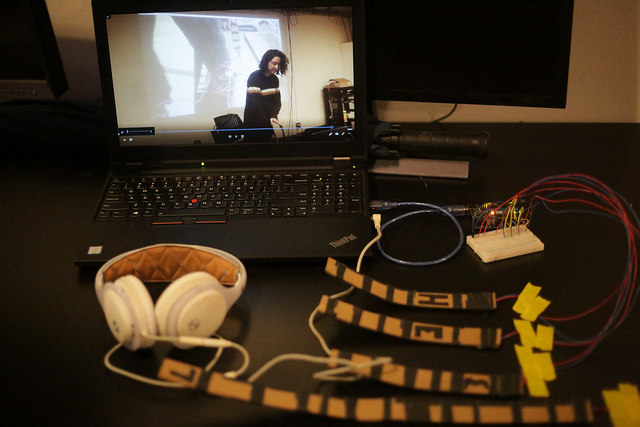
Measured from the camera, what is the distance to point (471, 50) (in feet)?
3.07

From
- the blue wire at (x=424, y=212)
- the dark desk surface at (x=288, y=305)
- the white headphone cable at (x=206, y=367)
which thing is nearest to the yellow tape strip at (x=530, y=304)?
the dark desk surface at (x=288, y=305)

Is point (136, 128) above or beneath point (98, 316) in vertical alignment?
above

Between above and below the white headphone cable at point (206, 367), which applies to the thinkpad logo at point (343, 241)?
above

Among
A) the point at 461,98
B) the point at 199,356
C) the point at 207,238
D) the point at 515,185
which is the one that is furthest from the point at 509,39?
the point at 199,356

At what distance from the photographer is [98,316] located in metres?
0.70

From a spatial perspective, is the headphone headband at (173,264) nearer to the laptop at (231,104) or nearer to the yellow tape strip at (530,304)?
the laptop at (231,104)

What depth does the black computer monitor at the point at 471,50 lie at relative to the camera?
2.89ft

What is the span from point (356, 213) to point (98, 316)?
0.40 metres

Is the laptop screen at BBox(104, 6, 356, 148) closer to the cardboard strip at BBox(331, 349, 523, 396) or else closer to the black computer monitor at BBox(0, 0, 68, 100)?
the black computer monitor at BBox(0, 0, 68, 100)

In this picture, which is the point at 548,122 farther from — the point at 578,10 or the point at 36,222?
the point at 36,222

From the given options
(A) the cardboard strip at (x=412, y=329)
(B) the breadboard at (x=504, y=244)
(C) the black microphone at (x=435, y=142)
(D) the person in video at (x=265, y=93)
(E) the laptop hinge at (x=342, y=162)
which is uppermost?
(D) the person in video at (x=265, y=93)

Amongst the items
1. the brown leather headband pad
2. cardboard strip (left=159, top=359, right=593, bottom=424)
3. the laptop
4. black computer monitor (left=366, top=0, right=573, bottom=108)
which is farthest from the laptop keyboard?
cardboard strip (left=159, top=359, right=593, bottom=424)

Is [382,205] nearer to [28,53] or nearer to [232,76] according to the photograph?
[232,76]

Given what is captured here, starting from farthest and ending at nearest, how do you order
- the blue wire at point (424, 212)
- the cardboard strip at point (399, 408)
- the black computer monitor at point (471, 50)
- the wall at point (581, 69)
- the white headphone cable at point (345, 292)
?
the wall at point (581, 69), the black computer monitor at point (471, 50), the blue wire at point (424, 212), the white headphone cable at point (345, 292), the cardboard strip at point (399, 408)
